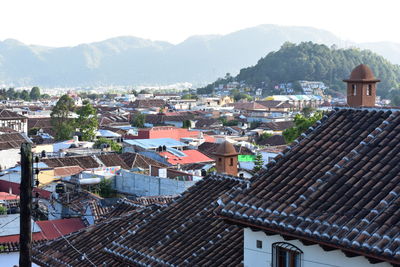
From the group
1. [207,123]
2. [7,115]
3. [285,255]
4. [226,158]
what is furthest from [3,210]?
[207,123]

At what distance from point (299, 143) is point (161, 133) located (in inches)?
1771

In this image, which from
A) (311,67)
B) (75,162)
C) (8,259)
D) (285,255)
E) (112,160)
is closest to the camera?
(285,255)

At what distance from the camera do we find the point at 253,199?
7695 millimetres

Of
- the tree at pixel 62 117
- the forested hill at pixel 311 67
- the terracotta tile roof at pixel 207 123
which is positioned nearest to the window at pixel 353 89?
the tree at pixel 62 117

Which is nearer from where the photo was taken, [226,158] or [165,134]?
[226,158]

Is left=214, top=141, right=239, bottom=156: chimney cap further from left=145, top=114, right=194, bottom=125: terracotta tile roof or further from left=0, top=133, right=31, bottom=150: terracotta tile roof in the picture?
left=145, top=114, right=194, bottom=125: terracotta tile roof

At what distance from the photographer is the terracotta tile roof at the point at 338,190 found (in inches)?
252

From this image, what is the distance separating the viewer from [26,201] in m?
7.86

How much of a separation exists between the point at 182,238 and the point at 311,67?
168181 millimetres

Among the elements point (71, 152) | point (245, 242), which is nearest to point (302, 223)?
point (245, 242)

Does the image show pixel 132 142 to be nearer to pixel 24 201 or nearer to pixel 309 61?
pixel 24 201

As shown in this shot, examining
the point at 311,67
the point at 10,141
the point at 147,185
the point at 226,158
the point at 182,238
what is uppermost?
the point at 311,67

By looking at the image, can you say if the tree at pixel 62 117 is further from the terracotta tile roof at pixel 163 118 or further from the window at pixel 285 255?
the window at pixel 285 255

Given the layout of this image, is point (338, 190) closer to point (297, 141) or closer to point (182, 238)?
point (297, 141)
